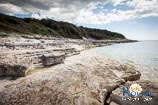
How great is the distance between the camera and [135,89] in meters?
4.57

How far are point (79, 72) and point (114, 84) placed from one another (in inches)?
63.3

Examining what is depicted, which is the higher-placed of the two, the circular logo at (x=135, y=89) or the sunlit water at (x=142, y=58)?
the circular logo at (x=135, y=89)

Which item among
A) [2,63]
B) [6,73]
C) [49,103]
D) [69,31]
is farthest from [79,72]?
[69,31]

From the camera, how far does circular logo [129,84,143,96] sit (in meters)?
4.33

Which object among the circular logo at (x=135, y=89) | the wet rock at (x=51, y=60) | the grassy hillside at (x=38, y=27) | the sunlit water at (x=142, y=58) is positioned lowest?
the sunlit water at (x=142, y=58)

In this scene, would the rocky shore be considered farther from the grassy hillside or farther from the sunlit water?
the grassy hillside

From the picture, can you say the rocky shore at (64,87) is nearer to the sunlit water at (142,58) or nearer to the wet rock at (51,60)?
the wet rock at (51,60)

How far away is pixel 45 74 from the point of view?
191 inches

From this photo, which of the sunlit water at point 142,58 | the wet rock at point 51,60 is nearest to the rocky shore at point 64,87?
the wet rock at point 51,60

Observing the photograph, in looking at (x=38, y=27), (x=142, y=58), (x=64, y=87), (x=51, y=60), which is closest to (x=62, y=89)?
(x=64, y=87)

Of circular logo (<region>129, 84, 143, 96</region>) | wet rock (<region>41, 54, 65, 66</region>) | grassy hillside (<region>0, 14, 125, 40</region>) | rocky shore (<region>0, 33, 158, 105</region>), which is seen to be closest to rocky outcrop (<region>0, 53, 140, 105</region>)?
rocky shore (<region>0, 33, 158, 105</region>)

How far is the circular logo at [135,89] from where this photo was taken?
433 centimetres

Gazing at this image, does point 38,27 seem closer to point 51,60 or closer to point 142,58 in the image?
point 142,58

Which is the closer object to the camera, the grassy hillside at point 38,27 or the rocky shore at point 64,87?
the rocky shore at point 64,87
